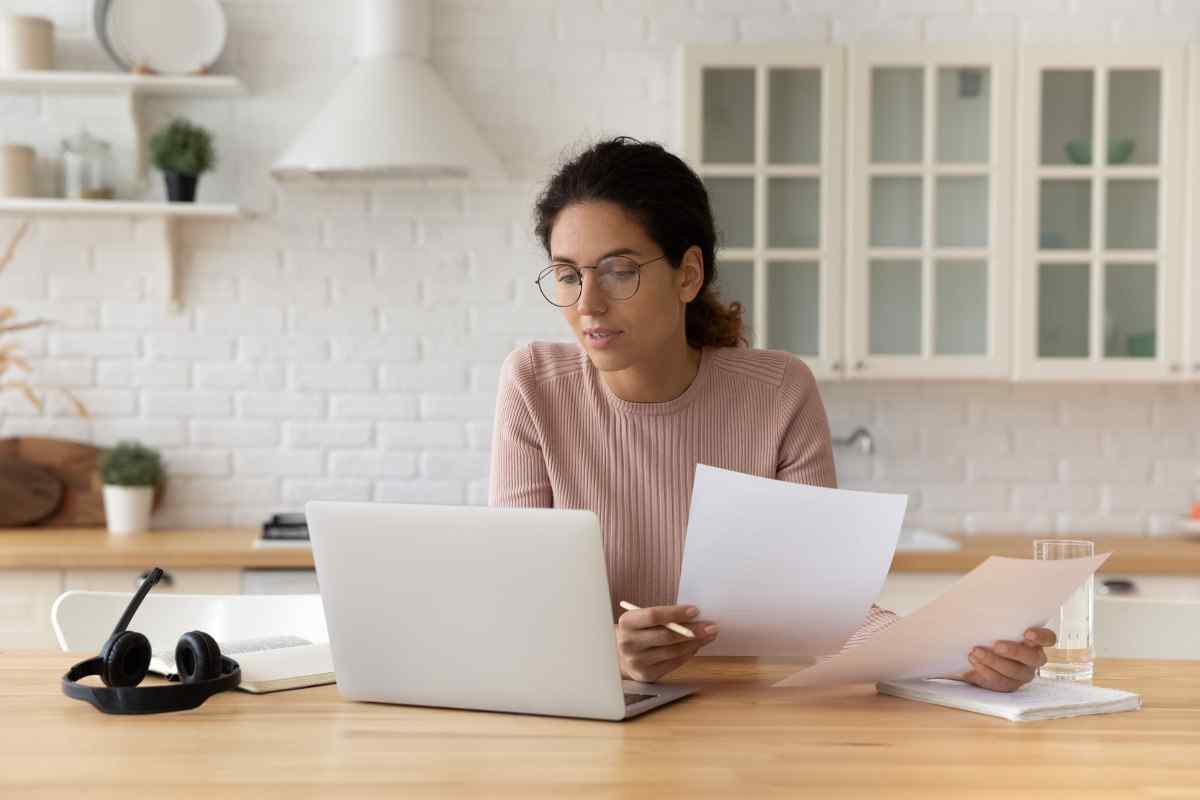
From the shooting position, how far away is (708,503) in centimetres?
153

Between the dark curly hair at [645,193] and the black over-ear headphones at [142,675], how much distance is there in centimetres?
84

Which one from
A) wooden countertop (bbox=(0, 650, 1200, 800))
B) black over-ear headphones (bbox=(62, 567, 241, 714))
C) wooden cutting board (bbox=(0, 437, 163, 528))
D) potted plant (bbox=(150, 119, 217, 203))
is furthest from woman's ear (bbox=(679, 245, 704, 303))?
wooden cutting board (bbox=(0, 437, 163, 528))

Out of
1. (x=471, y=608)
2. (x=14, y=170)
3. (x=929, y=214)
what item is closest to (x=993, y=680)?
(x=471, y=608)

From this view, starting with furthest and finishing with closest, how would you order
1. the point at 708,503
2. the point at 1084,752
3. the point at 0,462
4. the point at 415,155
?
Answer: the point at 0,462 < the point at 415,155 < the point at 708,503 < the point at 1084,752

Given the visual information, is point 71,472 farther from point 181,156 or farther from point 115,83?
point 115,83

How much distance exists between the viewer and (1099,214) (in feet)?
11.6

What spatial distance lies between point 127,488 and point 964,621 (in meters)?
2.72

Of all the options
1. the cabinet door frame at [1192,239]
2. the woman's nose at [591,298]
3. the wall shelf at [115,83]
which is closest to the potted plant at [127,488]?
the wall shelf at [115,83]

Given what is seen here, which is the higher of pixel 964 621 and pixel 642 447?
pixel 642 447

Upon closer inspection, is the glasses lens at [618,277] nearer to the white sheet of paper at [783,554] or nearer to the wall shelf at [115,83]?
the white sheet of paper at [783,554]

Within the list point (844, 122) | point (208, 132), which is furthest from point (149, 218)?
point (844, 122)

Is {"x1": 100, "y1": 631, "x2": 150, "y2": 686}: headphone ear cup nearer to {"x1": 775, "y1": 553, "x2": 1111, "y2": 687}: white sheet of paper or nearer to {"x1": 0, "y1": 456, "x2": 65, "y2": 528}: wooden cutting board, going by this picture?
{"x1": 775, "y1": 553, "x2": 1111, "y2": 687}: white sheet of paper

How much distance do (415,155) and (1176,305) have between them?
204cm

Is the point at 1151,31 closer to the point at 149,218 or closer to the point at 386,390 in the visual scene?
the point at 386,390
